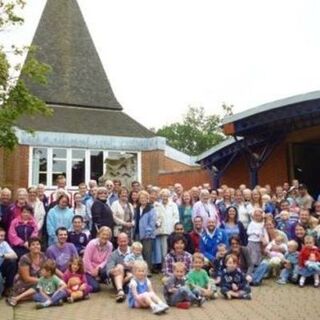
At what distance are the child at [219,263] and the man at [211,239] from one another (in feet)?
1.41

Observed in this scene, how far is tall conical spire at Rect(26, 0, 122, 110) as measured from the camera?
29600 millimetres

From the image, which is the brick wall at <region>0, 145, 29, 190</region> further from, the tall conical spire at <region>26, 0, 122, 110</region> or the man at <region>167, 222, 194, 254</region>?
the man at <region>167, 222, 194, 254</region>

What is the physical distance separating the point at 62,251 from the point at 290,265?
169 inches

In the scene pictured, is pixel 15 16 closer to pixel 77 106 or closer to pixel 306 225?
pixel 306 225

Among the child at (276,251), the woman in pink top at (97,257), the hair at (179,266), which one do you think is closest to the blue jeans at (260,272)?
the child at (276,251)

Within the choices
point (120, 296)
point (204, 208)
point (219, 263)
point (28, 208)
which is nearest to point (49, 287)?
point (120, 296)

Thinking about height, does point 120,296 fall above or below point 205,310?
above

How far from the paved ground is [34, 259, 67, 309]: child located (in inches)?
6.2

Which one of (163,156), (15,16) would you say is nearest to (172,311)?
(15,16)

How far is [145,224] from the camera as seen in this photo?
11.1 metres

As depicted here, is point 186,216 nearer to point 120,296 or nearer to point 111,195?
point 111,195

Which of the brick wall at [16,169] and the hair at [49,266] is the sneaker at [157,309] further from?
the brick wall at [16,169]

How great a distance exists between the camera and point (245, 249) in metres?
10.8

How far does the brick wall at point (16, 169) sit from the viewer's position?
2364cm
